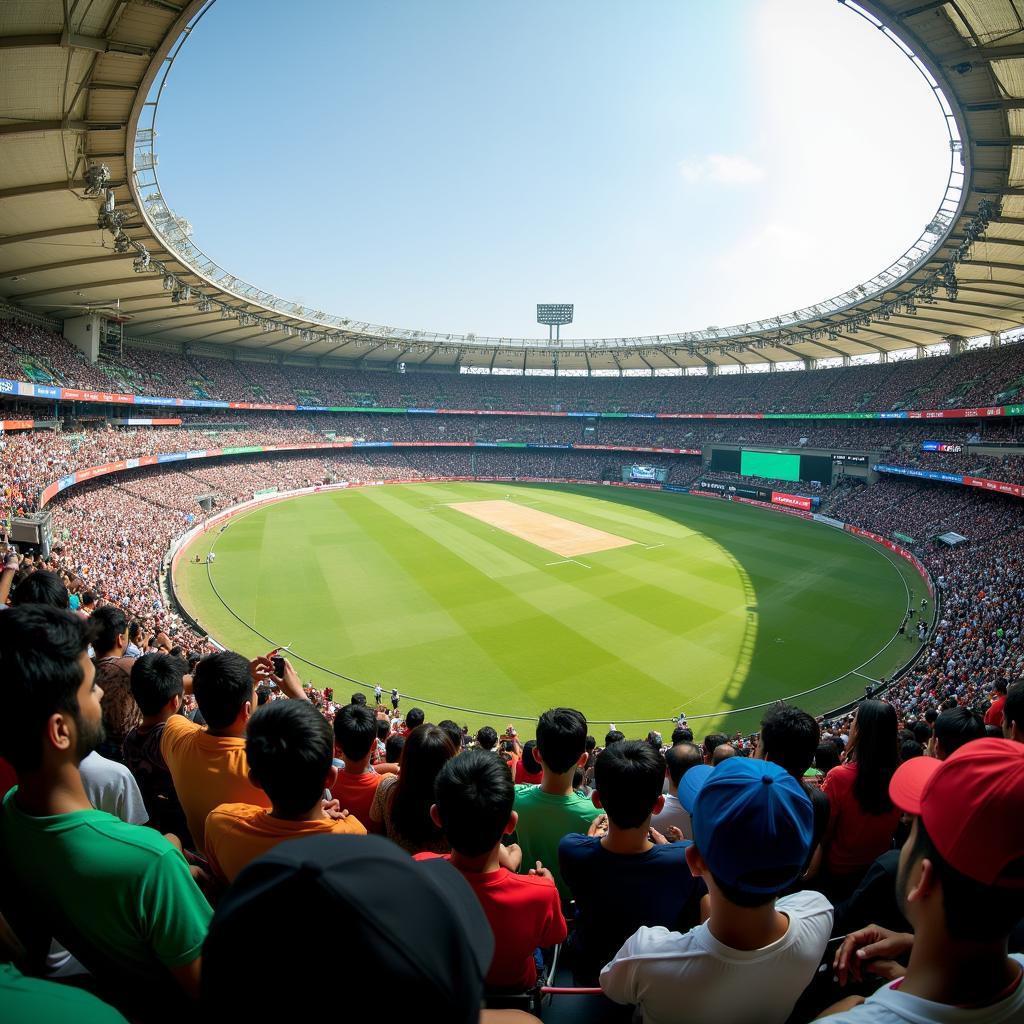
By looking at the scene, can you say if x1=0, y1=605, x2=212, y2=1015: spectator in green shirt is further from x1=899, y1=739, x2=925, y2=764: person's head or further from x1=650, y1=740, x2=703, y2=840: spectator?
x1=899, y1=739, x2=925, y2=764: person's head

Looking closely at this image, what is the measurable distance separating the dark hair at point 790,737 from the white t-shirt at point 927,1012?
2.97m

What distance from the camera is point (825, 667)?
65.9ft

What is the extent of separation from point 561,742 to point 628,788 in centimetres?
112

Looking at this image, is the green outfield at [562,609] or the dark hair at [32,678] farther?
the green outfield at [562,609]

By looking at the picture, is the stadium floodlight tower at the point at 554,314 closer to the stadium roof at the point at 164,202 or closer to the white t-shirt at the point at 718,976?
the stadium roof at the point at 164,202

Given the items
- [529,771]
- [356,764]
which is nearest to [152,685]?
[356,764]

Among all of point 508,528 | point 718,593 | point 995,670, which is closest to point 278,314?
point 508,528

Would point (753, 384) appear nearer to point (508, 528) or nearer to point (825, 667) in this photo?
point (508, 528)

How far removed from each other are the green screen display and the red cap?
179 ft

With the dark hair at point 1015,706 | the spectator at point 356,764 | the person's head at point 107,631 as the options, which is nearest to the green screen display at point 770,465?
the dark hair at point 1015,706

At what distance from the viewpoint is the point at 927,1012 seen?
1549 millimetres

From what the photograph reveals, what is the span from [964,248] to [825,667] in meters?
20.2

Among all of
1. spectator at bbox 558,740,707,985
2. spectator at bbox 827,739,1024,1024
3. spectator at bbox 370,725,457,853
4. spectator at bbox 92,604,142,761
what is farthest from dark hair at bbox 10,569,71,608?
spectator at bbox 827,739,1024,1024

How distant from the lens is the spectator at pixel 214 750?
12.0 ft
